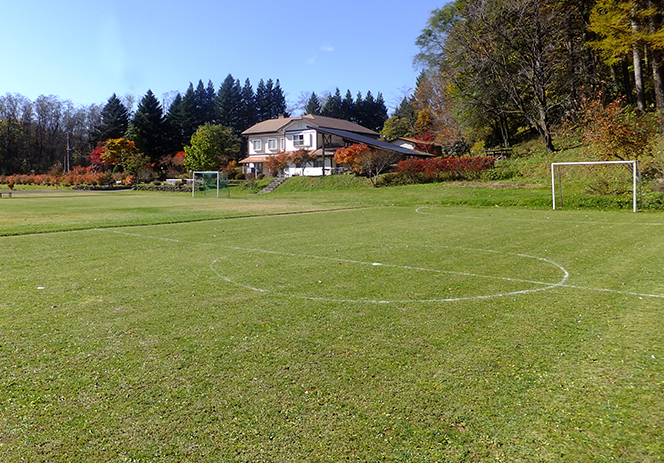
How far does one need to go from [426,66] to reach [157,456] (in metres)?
48.8

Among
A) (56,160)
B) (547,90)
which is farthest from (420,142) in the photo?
(56,160)

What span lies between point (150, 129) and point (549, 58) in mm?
54551

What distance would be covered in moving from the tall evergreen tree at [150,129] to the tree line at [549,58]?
146 ft

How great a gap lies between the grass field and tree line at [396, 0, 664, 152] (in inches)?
1097

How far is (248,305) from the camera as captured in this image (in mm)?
5254

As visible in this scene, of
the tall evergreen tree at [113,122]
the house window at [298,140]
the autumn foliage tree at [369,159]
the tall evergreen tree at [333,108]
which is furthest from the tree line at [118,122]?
the autumn foliage tree at [369,159]

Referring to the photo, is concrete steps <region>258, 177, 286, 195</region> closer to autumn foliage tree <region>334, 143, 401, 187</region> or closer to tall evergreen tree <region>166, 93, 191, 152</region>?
autumn foliage tree <region>334, 143, 401, 187</region>

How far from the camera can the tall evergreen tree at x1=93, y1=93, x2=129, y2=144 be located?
71.3 m

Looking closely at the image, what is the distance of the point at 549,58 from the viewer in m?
33.9

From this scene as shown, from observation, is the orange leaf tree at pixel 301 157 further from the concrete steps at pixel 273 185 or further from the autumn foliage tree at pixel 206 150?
the autumn foliage tree at pixel 206 150

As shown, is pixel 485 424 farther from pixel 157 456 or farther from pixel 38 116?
pixel 38 116

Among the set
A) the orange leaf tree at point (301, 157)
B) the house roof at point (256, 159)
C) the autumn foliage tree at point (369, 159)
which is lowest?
the autumn foliage tree at point (369, 159)

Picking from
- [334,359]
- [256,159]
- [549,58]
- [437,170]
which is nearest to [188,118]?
[256,159]

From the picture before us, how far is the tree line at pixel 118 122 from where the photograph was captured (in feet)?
229
